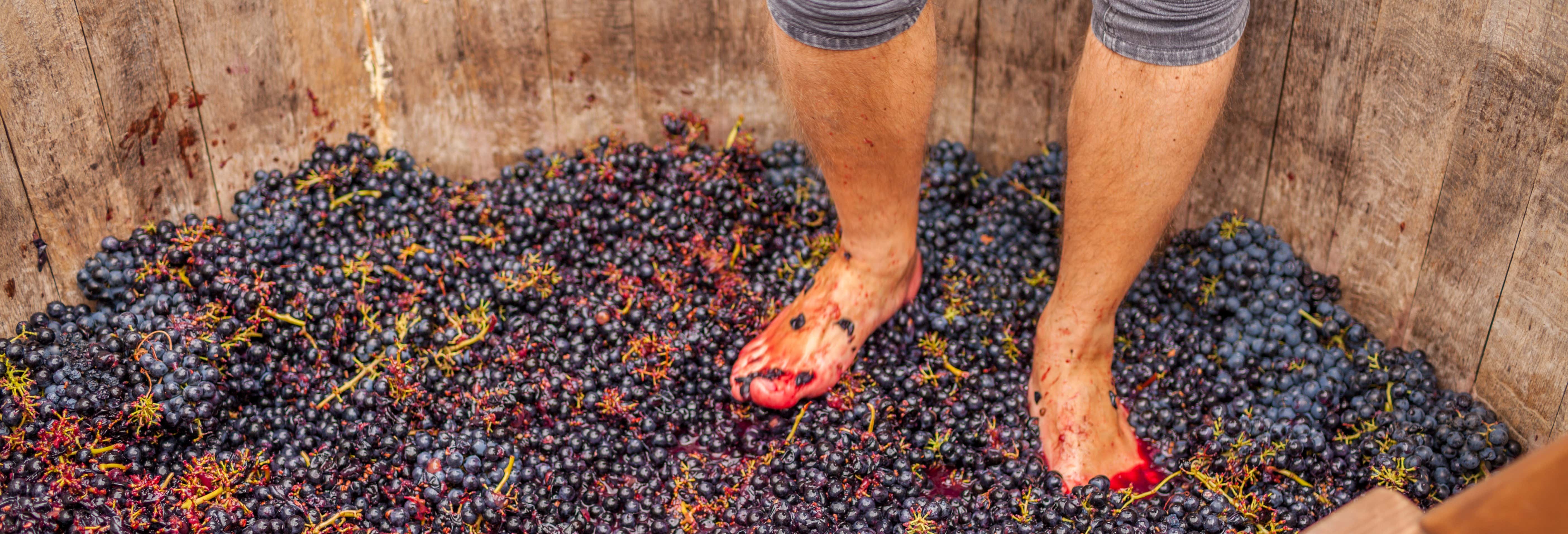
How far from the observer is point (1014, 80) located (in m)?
2.08

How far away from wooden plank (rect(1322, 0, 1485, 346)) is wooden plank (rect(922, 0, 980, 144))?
0.74 meters

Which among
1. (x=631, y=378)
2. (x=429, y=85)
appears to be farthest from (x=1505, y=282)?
(x=429, y=85)

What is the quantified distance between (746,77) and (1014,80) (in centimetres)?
57

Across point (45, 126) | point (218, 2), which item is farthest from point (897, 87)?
point (45, 126)

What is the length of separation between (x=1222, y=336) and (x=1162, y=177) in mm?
515

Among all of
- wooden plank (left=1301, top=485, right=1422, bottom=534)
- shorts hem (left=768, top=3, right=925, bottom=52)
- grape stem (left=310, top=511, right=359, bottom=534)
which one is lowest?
grape stem (left=310, top=511, right=359, bottom=534)

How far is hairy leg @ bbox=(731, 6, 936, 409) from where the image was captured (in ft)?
4.87

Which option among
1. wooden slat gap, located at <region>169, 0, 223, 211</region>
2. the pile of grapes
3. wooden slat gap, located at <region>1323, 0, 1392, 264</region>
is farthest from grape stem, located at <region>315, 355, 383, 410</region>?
wooden slat gap, located at <region>1323, 0, 1392, 264</region>

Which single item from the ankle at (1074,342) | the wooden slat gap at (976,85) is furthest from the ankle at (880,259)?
the wooden slat gap at (976,85)

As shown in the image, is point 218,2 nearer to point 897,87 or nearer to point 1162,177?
point 897,87

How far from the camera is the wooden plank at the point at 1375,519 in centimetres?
63

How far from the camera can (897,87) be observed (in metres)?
1.49

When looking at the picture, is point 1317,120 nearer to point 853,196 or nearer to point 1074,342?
point 1074,342

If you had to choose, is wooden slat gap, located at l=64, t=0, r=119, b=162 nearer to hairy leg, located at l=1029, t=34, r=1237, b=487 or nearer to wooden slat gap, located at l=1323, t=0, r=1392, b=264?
hairy leg, located at l=1029, t=34, r=1237, b=487
